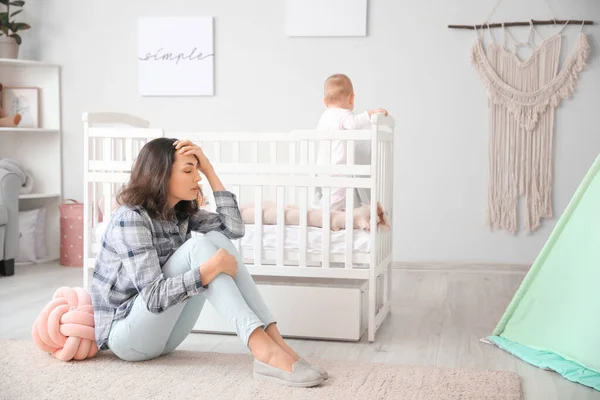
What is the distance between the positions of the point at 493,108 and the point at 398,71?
57 centimetres

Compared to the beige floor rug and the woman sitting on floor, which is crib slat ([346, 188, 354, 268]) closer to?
the beige floor rug

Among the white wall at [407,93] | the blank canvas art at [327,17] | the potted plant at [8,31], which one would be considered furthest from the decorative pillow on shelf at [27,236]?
the blank canvas art at [327,17]

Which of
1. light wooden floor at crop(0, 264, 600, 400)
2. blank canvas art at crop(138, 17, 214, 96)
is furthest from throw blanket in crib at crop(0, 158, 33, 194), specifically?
blank canvas art at crop(138, 17, 214, 96)

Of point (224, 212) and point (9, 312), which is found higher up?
point (224, 212)

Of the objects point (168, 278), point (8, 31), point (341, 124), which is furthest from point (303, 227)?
point (8, 31)

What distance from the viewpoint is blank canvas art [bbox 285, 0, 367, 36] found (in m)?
4.43

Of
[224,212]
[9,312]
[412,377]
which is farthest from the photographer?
[9,312]

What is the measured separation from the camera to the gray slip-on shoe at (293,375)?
219cm

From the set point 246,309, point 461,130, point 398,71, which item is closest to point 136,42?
point 398,71

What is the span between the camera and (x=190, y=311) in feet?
7.80

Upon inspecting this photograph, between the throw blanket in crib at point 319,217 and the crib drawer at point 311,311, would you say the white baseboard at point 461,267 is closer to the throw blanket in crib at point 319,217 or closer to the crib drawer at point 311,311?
the throw blanket in crib at point 319,217

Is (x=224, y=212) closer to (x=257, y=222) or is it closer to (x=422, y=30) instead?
(x=257, y=222)

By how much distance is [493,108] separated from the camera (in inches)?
171

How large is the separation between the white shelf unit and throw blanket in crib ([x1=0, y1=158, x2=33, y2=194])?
10 cm
